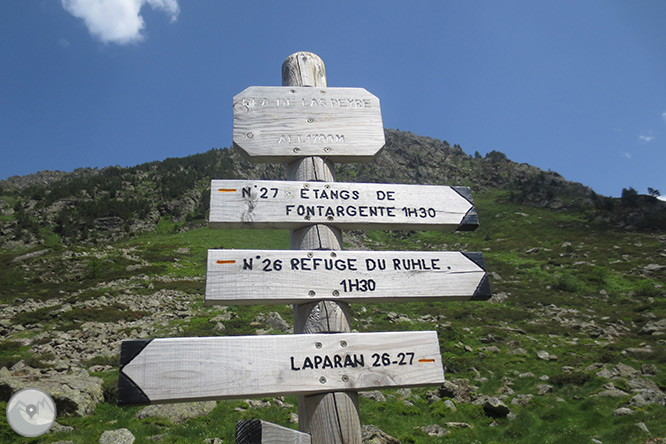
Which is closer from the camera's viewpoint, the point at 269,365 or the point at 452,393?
the point at 269,365

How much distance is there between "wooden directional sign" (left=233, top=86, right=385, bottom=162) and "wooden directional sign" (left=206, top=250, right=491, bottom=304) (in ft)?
3.46

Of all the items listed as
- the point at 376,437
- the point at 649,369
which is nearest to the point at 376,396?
the point at 376,437

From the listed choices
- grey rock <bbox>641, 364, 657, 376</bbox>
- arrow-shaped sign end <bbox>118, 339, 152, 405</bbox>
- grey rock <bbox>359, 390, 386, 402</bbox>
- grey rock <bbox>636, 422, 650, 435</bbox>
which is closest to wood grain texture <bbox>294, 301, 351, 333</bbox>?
arrow-shaped sign end <bbox>118, 339, 152, 405</bbox>

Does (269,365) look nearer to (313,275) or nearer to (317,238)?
(313,275)

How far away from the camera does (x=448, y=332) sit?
68.8 feet

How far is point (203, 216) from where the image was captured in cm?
8112

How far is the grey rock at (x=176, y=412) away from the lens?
9.99 metres

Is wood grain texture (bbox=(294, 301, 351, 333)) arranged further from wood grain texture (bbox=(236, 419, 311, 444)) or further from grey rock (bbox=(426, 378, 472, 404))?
grey rock (bbox=(426, 378, 472, 404))

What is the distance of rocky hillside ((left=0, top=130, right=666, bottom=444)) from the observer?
10188 millimetres

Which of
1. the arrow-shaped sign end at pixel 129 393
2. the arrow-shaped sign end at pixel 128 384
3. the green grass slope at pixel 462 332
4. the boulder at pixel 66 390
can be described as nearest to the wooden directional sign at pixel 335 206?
the arrow-shaped sign end at pixel 128 384

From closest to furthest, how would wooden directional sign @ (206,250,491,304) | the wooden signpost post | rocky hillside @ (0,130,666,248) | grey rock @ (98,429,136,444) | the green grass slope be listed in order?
the wooden signpost post
wooden directional sign @ (206,250,491,304)
grey rock @ (98,429,136,444)
the green grass slope
rocky hillside @ (0,130,666,248)

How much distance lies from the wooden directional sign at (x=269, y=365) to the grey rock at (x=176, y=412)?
8983 mm

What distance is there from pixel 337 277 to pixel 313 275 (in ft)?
0.60

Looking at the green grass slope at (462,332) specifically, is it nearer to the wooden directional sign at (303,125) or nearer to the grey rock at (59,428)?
the grey rock at (59,428)
